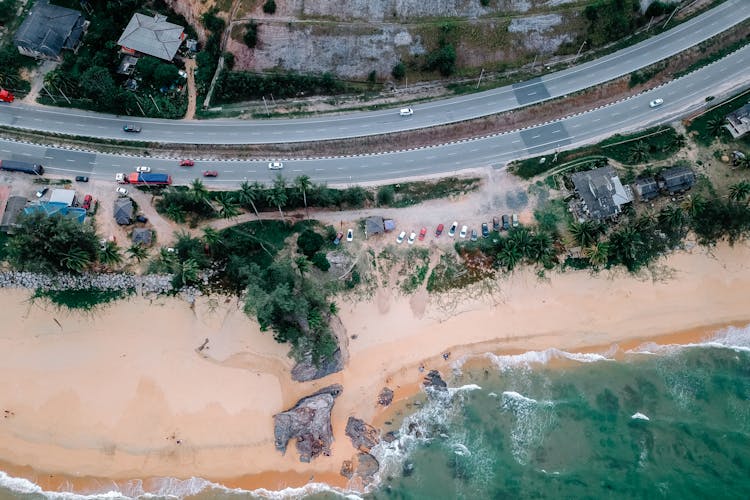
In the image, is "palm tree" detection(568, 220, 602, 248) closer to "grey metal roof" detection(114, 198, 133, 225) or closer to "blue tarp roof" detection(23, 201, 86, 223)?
"grey metal roof" detection(114, 198, 133, 225)

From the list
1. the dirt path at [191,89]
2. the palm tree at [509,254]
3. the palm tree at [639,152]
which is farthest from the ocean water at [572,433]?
the dirt path at [191,89]

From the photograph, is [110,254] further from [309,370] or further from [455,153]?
[455,153]

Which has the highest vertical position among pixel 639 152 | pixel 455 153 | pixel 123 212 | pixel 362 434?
pixel 455 153

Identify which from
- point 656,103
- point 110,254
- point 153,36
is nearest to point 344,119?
point 153,36

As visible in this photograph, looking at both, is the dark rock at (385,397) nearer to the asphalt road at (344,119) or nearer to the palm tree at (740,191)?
the asphalt road at (344,119)

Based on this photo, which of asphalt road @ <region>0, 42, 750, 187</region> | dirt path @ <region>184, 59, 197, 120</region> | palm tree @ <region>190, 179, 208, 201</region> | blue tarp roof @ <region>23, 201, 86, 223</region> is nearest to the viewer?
palm tree @ <region>190, 179, 208, 201</region>

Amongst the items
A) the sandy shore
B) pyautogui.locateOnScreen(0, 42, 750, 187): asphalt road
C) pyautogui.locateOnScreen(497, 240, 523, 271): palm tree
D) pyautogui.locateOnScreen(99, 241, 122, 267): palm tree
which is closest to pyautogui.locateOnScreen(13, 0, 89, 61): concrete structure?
pyautogui.locateOnScreen(0, 42, 750, 187): asphalt road
